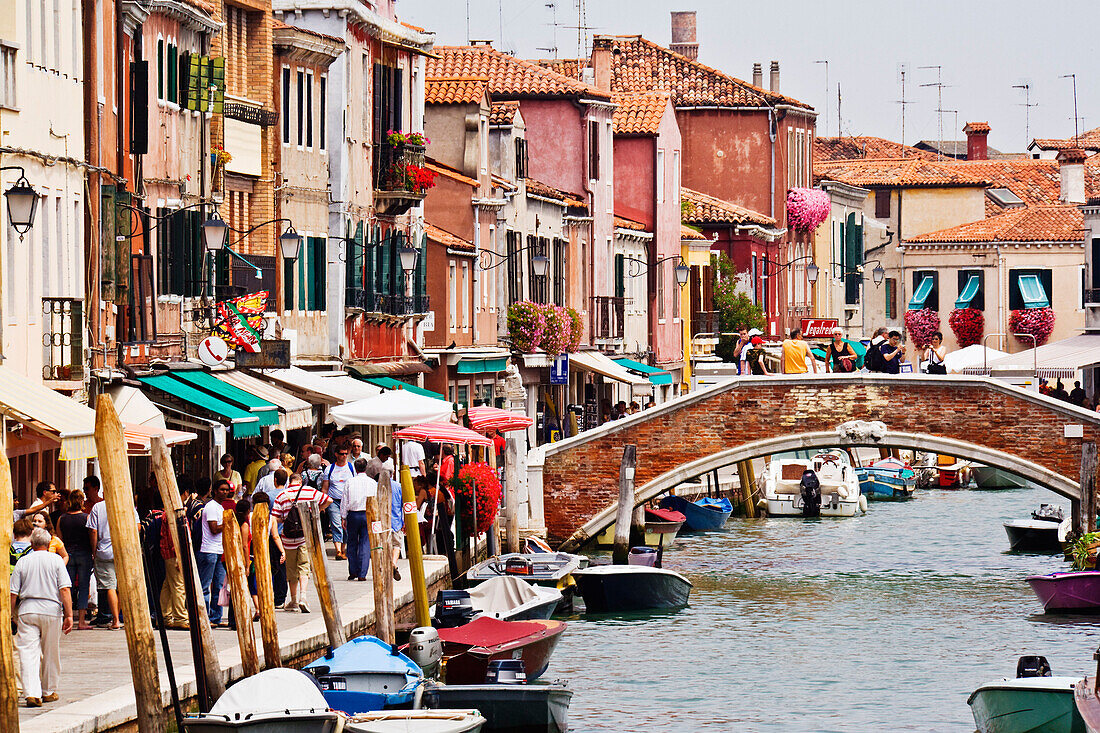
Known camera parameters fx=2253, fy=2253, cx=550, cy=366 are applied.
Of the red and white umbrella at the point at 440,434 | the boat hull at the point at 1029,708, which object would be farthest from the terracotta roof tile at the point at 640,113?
the boat hull at the point at 1029,708

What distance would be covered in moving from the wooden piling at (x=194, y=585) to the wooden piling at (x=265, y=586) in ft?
3.12

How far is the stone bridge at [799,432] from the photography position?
31.7m

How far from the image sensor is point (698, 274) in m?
51.8

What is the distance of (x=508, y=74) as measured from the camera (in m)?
44.7

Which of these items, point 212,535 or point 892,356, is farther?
point 892,356

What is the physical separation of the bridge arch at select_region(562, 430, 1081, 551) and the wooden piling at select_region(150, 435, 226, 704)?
16832 millimetres

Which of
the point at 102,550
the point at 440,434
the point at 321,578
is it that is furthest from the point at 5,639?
the point at 440,434

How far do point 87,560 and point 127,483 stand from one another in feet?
10.2

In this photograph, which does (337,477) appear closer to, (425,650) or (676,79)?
(425,650)

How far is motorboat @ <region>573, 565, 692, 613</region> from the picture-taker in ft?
90.4

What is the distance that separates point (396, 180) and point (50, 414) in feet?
53.4

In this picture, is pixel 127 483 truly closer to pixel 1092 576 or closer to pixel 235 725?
pixel 235 725

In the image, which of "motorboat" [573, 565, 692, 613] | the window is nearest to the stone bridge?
"motorboat" [573, 565, 692, 613]

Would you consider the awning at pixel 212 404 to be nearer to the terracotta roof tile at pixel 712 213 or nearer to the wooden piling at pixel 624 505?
the wooden piling at pixel 624 505
